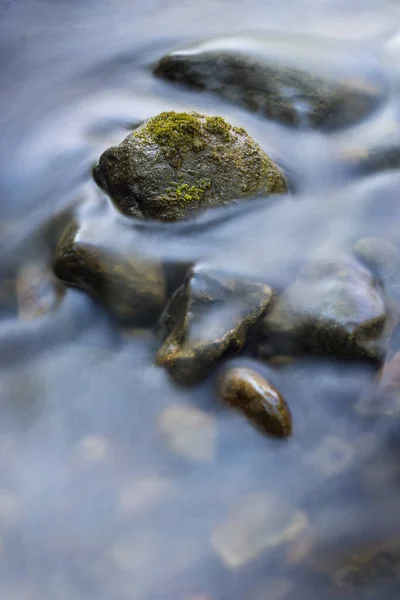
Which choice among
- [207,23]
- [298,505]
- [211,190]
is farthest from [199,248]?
[207,23]

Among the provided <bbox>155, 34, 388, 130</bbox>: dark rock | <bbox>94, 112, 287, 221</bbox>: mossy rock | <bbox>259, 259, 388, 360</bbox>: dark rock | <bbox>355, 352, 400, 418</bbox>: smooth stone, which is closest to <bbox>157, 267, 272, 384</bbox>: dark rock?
<bbox>259, 259, 388, 360</bbox>: dark rock

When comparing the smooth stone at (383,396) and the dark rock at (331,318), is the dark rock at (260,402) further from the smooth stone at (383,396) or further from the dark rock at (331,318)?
the smooth stone at (383,396)

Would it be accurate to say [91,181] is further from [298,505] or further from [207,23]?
[207,23]

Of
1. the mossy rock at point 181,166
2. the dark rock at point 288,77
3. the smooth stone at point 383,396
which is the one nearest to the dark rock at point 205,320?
the mossy rock at point 181,166

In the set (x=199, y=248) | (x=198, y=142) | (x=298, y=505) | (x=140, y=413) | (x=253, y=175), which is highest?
(x=198, y=142)

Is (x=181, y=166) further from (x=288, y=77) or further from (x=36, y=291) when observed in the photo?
(x=288, y=77)

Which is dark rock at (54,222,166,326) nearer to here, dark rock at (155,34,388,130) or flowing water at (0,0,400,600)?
flowing water at (0,0,400,600)
